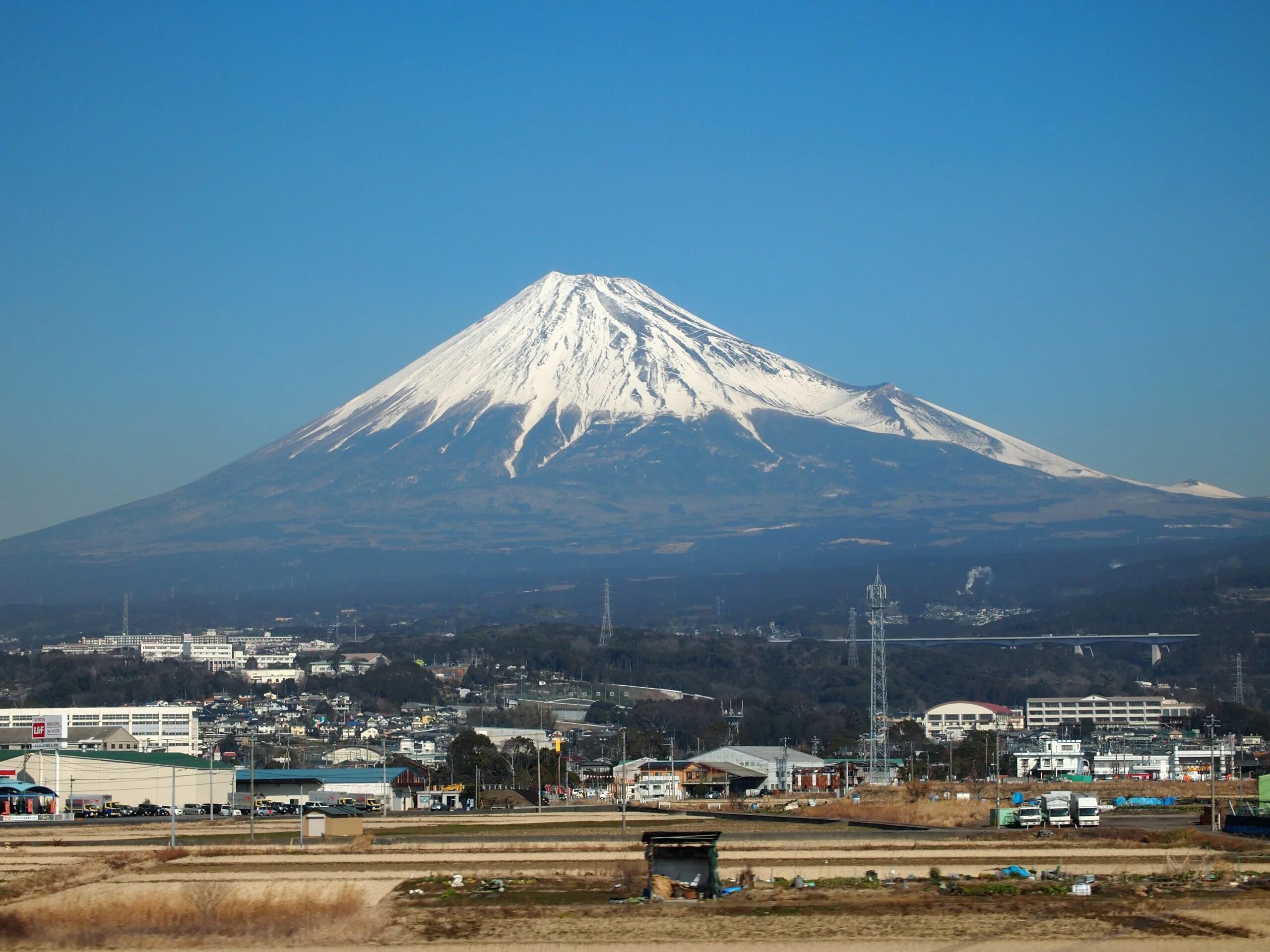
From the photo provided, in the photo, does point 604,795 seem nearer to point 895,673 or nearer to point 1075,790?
point 1075,790

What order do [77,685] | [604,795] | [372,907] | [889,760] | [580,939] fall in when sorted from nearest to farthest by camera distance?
1. [580,939]
2. [372,907]
3. [604,795]
4. [889,760]
5. [77,685]

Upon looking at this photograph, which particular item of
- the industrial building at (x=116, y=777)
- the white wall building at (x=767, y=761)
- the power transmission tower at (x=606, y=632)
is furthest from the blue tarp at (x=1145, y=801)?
the power transmission tower at (x=606, y=632)

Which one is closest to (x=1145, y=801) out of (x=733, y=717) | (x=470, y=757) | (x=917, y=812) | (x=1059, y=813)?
A: (x=917, y=812)

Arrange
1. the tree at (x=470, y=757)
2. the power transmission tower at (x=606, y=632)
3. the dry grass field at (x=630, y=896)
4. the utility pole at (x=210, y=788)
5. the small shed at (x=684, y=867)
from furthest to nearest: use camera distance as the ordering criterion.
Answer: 1. the power transmission tower at (x=606, y=632)
2. the tree at (x=470, y=757)
3. the utility pole at (x=210, y=788)
4. the small shed at (x=684, y=867)
5. the dry grass field at (x=630, y=896)

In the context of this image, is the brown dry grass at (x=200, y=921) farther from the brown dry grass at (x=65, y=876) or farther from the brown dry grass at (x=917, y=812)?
the brown dry grass at (x=917, y=812)

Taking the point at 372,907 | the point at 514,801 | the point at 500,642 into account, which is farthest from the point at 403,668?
the point at 372,907

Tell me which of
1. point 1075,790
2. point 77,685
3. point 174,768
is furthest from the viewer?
point 77,685
